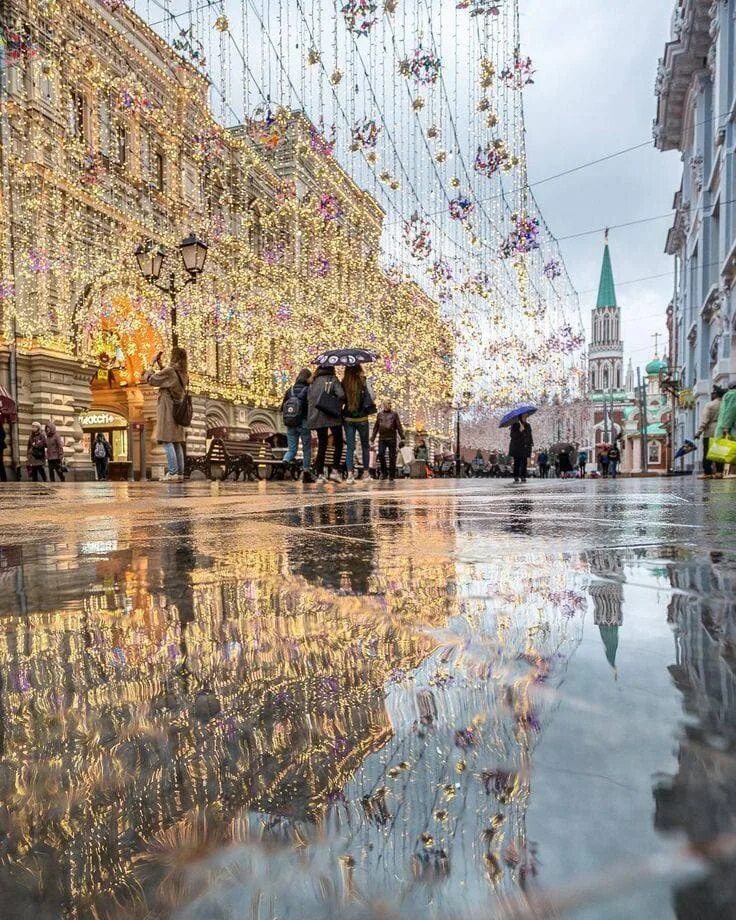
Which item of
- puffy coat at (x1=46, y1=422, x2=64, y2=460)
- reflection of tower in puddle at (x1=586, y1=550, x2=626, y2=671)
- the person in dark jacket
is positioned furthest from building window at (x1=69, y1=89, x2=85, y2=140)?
reflection of tower in puddle at (x1=586, y1=550, x2=626, y2=671)

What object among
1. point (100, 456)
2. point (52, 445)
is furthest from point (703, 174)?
point (52, 445)

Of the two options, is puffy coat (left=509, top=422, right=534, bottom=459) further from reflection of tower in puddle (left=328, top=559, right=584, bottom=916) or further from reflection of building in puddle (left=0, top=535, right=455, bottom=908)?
reflection of tower in puddle (left=328, top=559, right=584, bottom=916)

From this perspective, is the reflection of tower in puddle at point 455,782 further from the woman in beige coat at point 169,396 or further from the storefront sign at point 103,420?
the storefront sign at point 103,420

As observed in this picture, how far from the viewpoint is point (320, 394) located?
8.16 m

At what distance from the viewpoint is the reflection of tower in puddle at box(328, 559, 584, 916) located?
0.24 metres

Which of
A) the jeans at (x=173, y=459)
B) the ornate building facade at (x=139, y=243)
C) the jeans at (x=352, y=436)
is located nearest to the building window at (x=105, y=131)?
the ornate building facade at (x=139, y=243)

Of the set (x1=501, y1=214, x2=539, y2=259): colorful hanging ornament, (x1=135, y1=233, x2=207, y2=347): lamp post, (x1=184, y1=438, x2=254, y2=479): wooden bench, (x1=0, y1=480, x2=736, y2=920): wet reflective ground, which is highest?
(x1=501, y1=214, x2=539, y2=259): colorful hanging ornament

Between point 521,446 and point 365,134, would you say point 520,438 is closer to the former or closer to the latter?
point 521,446

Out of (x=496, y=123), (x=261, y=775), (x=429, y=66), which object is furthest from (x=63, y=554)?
(x=496, y=123)

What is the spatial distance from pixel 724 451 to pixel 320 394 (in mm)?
5518

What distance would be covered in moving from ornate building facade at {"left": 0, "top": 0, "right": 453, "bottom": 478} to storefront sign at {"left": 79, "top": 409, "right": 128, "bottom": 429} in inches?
3.5

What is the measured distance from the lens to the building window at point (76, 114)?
18734 millimetres

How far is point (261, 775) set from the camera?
0.32 m

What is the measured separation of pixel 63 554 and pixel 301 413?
768 centimetres
